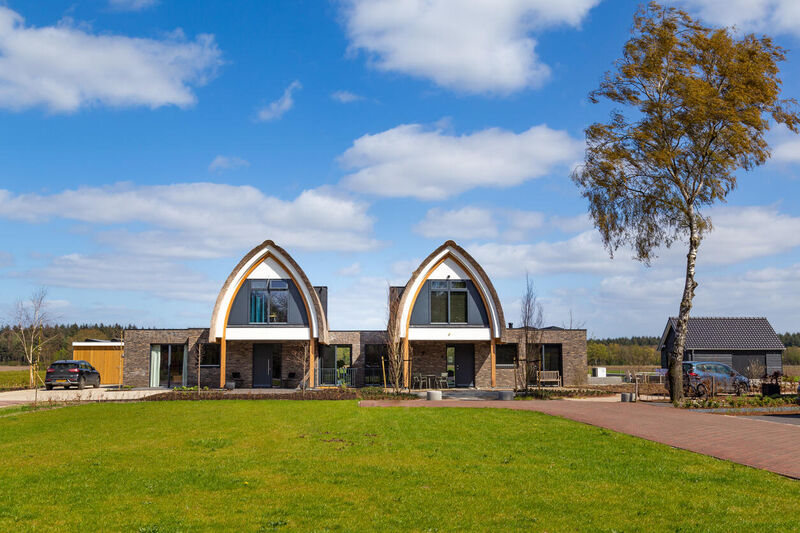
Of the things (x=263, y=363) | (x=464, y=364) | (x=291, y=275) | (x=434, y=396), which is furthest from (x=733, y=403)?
(x=263, y=363)

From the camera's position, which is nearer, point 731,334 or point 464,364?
→ point 464,364

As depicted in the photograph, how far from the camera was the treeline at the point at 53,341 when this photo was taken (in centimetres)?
4796

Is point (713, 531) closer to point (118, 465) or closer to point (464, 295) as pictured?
point (118, 465)

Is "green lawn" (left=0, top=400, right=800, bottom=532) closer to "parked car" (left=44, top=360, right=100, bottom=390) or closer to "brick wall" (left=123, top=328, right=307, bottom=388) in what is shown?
"brick wall" (left=123, top=328, right=307, bottom=388)

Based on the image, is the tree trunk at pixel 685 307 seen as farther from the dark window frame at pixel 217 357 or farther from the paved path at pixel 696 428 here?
the dark window frame at pixel 217 357

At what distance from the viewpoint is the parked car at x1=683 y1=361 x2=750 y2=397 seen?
25484 mm

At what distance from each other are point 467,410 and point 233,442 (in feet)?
27.5

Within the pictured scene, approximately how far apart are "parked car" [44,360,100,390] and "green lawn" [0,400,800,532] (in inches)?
736

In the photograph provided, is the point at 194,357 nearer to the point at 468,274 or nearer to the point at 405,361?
the point at 405,361

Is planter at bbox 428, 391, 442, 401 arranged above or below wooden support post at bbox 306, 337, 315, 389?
below

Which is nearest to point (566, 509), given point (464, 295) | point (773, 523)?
point (773, 523)

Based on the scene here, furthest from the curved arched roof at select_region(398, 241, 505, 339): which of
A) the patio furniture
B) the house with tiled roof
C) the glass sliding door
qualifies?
the house with tiled roof

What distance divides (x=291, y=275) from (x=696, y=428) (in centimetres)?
2154

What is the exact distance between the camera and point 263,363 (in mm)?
33594
